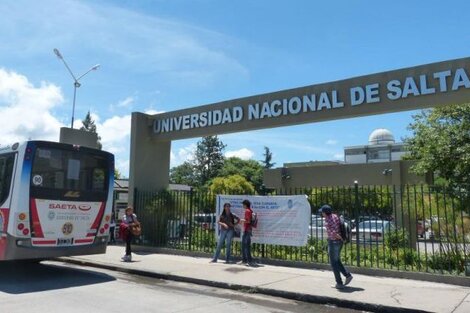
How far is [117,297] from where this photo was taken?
29.4ft

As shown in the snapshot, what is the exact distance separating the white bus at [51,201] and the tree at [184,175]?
75.2 m

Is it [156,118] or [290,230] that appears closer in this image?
[290,230]

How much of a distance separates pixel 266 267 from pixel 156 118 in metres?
8.65

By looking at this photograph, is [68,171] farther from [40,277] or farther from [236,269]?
[236,269]

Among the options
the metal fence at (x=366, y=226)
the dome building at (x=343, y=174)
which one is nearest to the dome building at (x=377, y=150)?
the dome building at (x=343, y=174)

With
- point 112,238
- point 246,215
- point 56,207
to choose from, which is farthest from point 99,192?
point 112,238

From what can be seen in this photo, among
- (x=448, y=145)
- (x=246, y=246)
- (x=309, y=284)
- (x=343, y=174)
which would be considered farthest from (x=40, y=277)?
(x=343, y=174)

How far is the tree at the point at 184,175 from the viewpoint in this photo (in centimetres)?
9062

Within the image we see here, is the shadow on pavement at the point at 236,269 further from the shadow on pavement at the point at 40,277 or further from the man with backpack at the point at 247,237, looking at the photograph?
the shadow on pavement at the point at 40,277

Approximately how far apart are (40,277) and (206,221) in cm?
591

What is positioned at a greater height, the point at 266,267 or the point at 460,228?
the point at 460,228

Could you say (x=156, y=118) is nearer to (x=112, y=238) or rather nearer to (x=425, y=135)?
(x=112, y=238)

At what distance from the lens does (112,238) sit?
2062 centimetres

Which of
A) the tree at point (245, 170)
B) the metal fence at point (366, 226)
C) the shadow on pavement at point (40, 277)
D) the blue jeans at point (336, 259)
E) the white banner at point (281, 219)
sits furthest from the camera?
the tree at point (245, 170)
